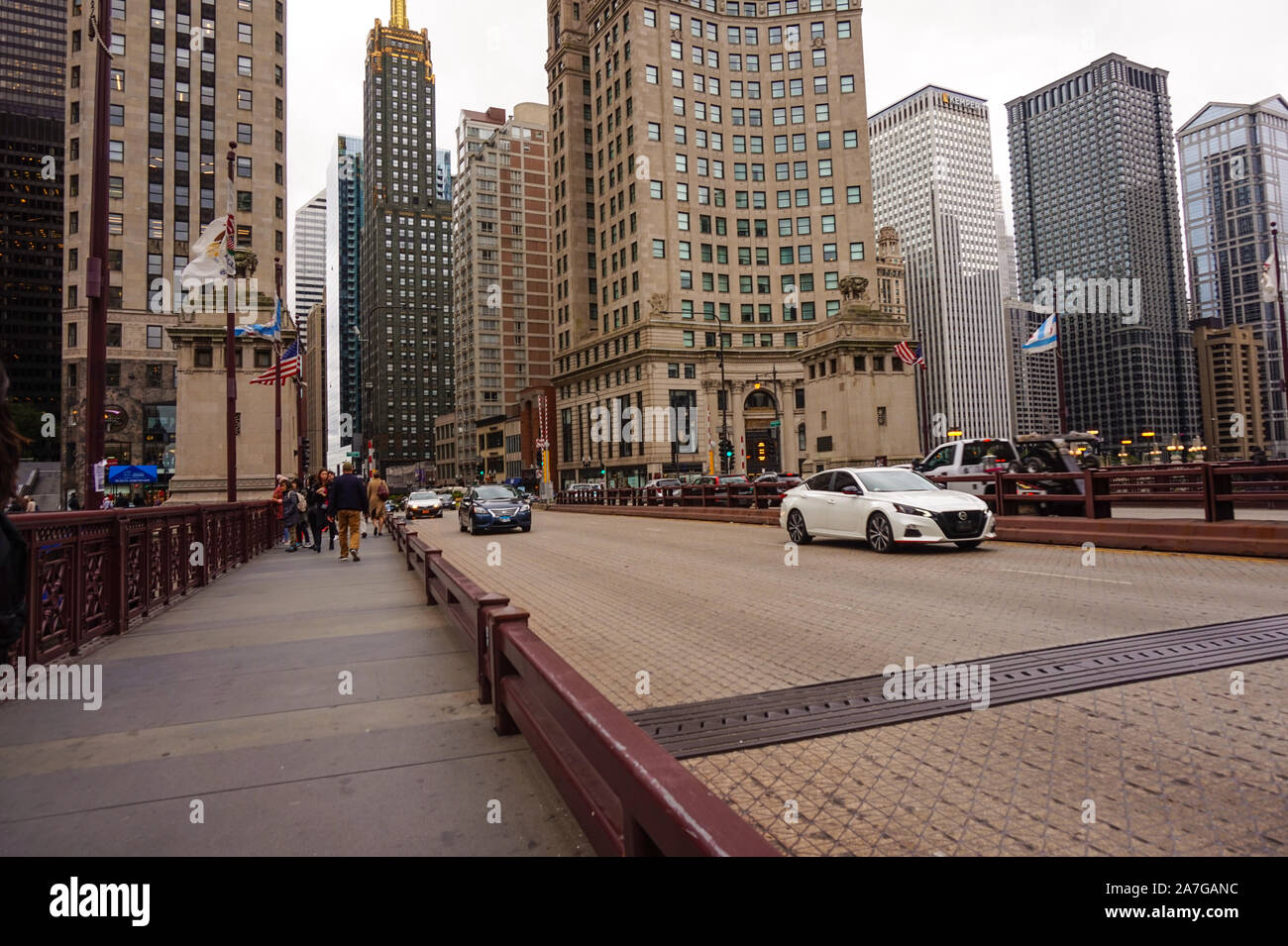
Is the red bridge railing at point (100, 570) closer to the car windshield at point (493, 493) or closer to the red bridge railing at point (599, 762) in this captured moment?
the red bridge railing at point (599, 762)

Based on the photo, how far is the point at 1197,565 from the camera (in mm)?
10617

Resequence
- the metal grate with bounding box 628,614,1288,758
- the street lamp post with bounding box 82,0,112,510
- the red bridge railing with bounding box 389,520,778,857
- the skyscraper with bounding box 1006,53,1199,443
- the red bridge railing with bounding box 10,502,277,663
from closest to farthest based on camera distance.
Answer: the red bridge railing with bounding box 389,520,778,857 < the metal grate with bounding box 628,614,1288,758 < the red bridge railing with bounding box 10,502,277,663 < the street lamp post with bounding box 82,0,112,510 < the skyscraper with bounding box 1006,53,1199,443

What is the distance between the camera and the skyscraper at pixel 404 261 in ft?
570

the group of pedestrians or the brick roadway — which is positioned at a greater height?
the group of pedestrians

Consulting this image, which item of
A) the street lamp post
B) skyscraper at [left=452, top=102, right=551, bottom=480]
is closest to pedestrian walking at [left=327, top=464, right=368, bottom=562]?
the street lamp post

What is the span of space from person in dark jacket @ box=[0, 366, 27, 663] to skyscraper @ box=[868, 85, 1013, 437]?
154 meters

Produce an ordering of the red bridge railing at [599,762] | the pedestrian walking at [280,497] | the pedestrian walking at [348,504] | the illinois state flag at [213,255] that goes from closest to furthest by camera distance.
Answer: the red bridge railing at [599,762] < the pedestrian walking at [348,504] < the illinois state flag at [213,255] < the pedestrian walking at [280,497]

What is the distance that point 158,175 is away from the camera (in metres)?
62.7

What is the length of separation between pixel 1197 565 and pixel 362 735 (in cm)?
1188

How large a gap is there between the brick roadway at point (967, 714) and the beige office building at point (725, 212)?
62.4 metres

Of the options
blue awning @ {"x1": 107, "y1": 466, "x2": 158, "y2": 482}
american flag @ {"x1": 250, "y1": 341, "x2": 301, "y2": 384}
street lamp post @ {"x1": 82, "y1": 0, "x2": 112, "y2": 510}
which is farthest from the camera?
blue awning @ {"x1": 107, "y1": 466, "x2": 158, "y2": 482}

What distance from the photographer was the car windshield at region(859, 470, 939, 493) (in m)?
13.7

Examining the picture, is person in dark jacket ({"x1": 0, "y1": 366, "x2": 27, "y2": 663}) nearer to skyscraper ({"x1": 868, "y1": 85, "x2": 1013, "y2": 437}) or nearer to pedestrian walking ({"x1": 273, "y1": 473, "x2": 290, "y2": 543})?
pedestrian walking ({"x1": 273, "y1": 473, "x2": 290, "y2": 543})

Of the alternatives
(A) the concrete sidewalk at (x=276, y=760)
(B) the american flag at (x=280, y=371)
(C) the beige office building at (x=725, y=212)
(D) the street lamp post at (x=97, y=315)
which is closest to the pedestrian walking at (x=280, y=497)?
(B) the american flag at (x=280, y=371)
